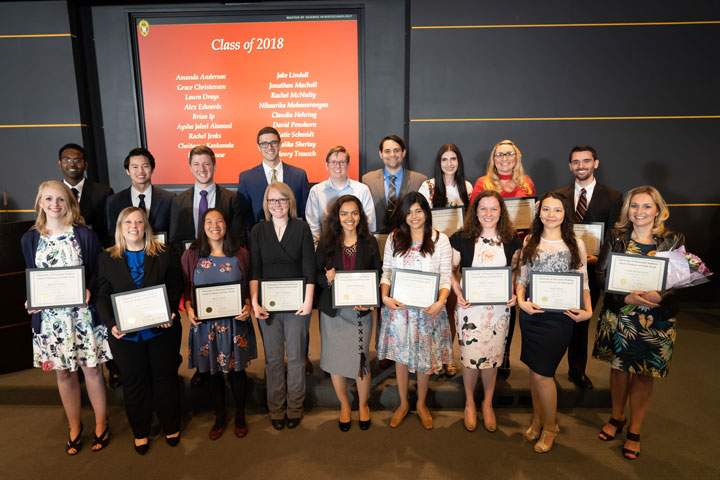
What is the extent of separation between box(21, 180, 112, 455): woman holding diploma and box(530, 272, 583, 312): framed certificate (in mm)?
2557

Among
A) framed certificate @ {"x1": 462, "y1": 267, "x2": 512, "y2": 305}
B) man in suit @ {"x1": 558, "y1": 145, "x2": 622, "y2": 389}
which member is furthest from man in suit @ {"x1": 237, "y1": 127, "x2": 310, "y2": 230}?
man in suit @ {"x1": 558, "y1": 145, "x2": 622, "y2": 389}

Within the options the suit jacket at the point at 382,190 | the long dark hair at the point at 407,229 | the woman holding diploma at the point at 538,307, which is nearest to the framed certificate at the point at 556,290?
the woman holding diploma at the point at 538,307

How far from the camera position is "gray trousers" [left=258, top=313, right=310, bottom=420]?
8.27 feet

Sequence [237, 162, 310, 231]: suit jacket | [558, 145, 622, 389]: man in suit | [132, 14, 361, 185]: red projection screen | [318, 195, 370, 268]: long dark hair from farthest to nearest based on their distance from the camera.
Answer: [132, 14, 361, 185]: red projection screen < [237, 162, 310, 231]: suit jacket < [558, 145, 622, 389]: man in suit < [318, 195, 370, 268]: long dark hair

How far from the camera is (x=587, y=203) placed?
281 cm

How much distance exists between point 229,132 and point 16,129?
232 centimetres

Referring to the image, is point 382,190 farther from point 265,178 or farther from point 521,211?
point 521,211

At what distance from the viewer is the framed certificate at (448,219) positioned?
273 cm

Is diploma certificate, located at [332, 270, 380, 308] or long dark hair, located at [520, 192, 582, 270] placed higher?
long dark hair, located at [520, 192, 582, 270]

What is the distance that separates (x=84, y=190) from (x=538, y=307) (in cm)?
331

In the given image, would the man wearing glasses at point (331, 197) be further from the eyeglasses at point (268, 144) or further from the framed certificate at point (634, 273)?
the framed certificate at point (634, 273)

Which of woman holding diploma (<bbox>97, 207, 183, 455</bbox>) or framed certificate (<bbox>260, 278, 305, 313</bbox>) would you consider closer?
woman holding diploma (<bbox>97, 207, 183, 455</bbox>)

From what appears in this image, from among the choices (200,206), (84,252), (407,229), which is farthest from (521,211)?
(84,252)

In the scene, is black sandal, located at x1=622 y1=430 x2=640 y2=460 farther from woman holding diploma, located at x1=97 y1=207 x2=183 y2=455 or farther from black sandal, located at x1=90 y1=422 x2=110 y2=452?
black sandal, located at x1=90 y1=422 x2=110 y2=452
